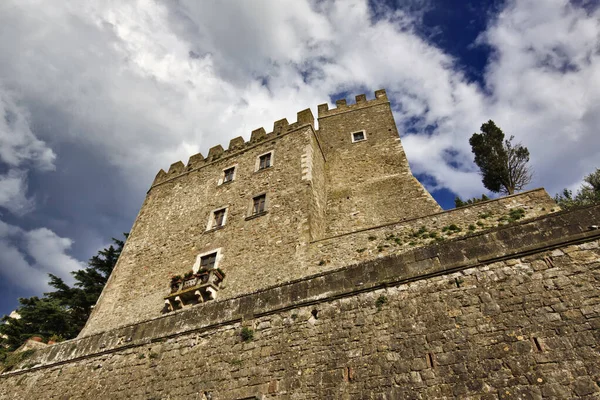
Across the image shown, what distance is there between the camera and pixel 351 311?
21.7ft

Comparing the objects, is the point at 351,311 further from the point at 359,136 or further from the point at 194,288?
the point at 359,136

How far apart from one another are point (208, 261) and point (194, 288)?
1.89 metres

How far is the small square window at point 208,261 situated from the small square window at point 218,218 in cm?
145

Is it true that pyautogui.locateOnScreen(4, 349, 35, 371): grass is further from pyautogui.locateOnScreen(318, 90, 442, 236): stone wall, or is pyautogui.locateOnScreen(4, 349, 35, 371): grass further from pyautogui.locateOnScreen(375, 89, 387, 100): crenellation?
pyautogui.locateOnScreen(375, 89, 387, 100): crenellation

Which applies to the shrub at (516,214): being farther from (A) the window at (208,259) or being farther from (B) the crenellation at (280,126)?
(B) the crenellation at (280,126)

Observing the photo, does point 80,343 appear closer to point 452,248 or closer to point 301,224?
point 301,224

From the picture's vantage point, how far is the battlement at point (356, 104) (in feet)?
69.8

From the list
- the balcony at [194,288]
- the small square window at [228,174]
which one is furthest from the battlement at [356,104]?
the balcony at [194,288]

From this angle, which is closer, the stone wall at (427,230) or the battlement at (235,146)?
the stone wall at (427,230)

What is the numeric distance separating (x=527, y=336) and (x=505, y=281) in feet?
3.23

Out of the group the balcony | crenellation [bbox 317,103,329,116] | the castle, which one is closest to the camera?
the castle

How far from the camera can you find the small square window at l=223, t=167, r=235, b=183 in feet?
55.0

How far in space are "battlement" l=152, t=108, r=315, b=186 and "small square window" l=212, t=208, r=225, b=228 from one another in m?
3.86

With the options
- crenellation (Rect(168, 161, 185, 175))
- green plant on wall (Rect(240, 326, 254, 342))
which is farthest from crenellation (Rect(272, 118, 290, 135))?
green plant on wall (Rect(240, 326, 254, 342))
